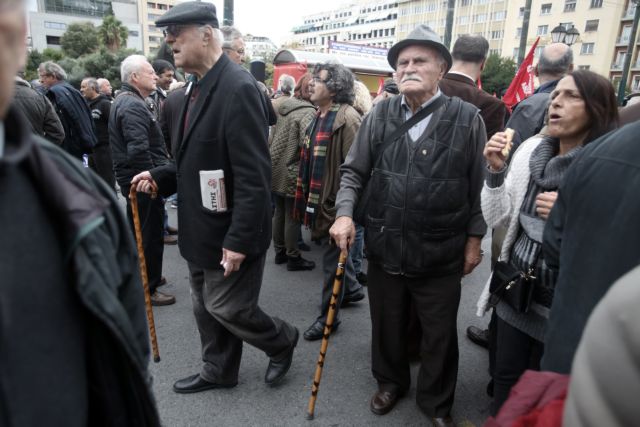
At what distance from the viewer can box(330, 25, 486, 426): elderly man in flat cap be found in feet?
7.88

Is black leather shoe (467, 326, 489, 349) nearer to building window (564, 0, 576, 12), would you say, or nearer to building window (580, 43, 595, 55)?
building window (580, 43, 595, 55)

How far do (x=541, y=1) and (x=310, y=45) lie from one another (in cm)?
8476

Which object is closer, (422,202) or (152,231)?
(422,202)

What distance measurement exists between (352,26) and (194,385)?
397 ft

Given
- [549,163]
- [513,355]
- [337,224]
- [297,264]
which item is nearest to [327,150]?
[337,224]

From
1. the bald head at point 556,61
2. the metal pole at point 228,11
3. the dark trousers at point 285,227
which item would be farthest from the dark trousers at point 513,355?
the metal pole at point 228,11

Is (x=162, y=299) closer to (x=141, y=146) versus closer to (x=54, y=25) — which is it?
(x=141, y=146)

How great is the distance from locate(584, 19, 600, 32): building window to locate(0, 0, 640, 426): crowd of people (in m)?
54.9

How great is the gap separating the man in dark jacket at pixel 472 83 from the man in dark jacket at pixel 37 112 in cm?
413

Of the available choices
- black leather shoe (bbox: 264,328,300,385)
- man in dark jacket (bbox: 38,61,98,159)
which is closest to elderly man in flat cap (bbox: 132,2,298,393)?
black leather shoe (bbox: 264,328,300,385)

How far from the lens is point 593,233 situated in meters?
1.30

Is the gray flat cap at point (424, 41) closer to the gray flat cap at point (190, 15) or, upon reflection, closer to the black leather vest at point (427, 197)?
the black leather vest at point (427, 197)

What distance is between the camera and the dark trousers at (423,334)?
2.56 m

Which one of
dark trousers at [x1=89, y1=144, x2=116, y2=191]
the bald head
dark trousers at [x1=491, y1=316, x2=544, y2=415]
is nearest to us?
dark trousers at [x1=491, y1=316, x2=544, y2=415]
